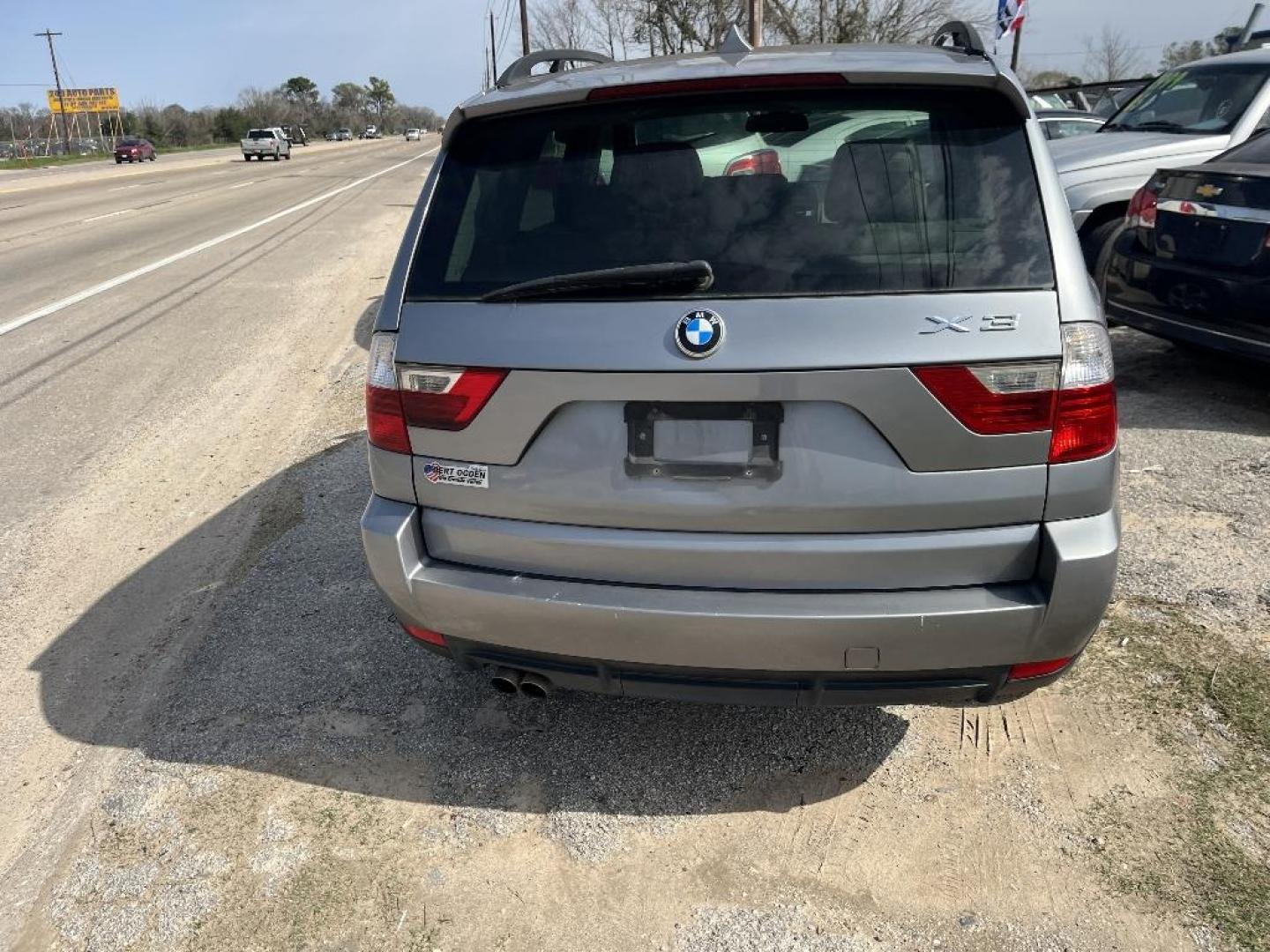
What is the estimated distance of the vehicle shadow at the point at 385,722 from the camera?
2.94m

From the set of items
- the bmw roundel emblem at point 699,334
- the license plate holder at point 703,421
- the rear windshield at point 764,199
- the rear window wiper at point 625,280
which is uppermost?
the rear windshield at point 764,199

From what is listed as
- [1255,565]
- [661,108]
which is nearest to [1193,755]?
[1255,565]

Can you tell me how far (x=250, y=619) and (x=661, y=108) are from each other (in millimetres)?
2596

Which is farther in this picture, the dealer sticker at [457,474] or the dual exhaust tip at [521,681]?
the dual exhaust tip at [521,681]

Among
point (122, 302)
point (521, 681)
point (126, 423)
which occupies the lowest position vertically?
point (126, 423)

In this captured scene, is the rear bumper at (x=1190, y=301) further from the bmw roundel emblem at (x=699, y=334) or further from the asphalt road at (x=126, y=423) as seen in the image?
the asphalt road at (x=126, y=423)

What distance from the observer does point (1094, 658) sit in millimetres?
3461

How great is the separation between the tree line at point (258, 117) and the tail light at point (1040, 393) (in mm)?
98012

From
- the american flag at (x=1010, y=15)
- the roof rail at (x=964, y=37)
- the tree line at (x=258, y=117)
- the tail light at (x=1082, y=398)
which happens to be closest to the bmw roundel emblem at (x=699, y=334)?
the tail light at (x=1082, y=398)

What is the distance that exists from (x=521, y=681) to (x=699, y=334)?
112 centimetres

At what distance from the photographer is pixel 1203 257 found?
565 cm

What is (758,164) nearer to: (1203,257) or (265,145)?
(1203,257)

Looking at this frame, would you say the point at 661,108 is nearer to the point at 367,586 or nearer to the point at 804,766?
the point at 804,766

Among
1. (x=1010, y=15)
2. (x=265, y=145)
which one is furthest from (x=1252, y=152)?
(x=265, y=145)
